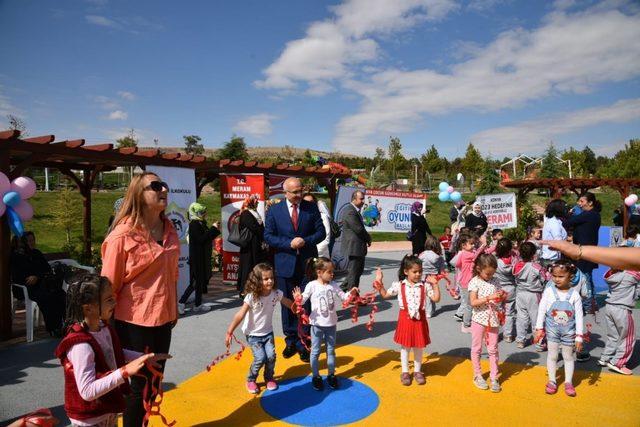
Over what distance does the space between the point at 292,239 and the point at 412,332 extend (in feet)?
5.60

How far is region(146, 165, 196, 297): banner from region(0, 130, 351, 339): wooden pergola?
0.40m

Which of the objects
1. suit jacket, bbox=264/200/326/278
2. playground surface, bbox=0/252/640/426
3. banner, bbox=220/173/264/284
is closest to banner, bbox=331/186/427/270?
banner, bbox=220/173/264/284

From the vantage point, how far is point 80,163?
356 inches

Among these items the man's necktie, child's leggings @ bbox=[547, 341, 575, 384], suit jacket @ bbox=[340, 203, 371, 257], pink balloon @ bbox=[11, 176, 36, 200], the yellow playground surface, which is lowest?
the yellow playground surface

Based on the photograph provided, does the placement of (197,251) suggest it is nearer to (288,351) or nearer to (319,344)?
(288,351)

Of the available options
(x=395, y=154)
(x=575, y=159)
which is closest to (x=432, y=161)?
(x=395, y=154)

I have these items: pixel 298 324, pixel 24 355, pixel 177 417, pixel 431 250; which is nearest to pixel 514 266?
pixel 431 250

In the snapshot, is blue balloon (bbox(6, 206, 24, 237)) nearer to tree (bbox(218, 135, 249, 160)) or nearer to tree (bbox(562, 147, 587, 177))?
tree (bbox(218, 135, 249, 160))

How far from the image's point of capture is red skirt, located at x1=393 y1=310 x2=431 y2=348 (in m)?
4.21

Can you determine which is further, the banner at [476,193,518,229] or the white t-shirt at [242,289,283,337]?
the banner at [476,193,518,229]

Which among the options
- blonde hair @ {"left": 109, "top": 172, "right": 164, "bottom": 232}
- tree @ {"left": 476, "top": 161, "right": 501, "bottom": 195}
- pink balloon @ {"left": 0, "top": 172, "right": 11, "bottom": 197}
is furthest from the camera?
tree @ {"left": 476, "top": 161, "right": 501, "bottom": 195}

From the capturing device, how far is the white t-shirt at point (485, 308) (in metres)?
4.22

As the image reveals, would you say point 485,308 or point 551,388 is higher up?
point 485,308

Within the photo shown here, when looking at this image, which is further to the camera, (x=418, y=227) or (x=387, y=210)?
(x=387, y=210)
